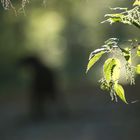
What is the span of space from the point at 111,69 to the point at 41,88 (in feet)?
55.5

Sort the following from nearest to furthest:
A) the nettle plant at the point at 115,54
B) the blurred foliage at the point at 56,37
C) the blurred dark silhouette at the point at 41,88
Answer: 1. the nettle plant at the point at 115,54
2. the blurred dark silhouette at the point at 41,88
3. the blurred foliage at the point at 56,37

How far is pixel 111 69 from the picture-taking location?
2.23 meters

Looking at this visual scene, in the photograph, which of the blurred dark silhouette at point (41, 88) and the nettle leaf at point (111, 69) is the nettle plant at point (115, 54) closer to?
the nettle leaf at point (111, 69)

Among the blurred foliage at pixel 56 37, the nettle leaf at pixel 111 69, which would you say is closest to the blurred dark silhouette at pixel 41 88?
the blurred foliage at pixel 56 37

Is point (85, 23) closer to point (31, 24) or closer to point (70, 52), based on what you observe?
point (70, 52)

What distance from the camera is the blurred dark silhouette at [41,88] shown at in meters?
19.1

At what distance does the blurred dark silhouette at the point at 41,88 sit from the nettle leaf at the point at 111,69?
16.7 metres

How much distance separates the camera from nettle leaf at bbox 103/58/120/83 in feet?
7.27

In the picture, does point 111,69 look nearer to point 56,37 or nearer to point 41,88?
point 41,88

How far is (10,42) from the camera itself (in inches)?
794

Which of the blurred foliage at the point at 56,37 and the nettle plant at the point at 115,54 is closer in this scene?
the nettle plant at the point at 115,54

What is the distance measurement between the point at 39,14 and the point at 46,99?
2722 mm

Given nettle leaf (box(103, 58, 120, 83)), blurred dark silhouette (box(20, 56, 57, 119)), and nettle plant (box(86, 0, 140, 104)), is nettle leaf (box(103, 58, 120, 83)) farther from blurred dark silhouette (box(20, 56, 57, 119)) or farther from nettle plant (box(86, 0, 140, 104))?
→ blurred dark silhouette (box(20, 56, 57, 119))

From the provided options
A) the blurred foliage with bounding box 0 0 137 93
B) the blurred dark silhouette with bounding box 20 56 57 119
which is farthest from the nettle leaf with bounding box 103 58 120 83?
the blurred dark silhouette with bounding box 20 56 57 119
